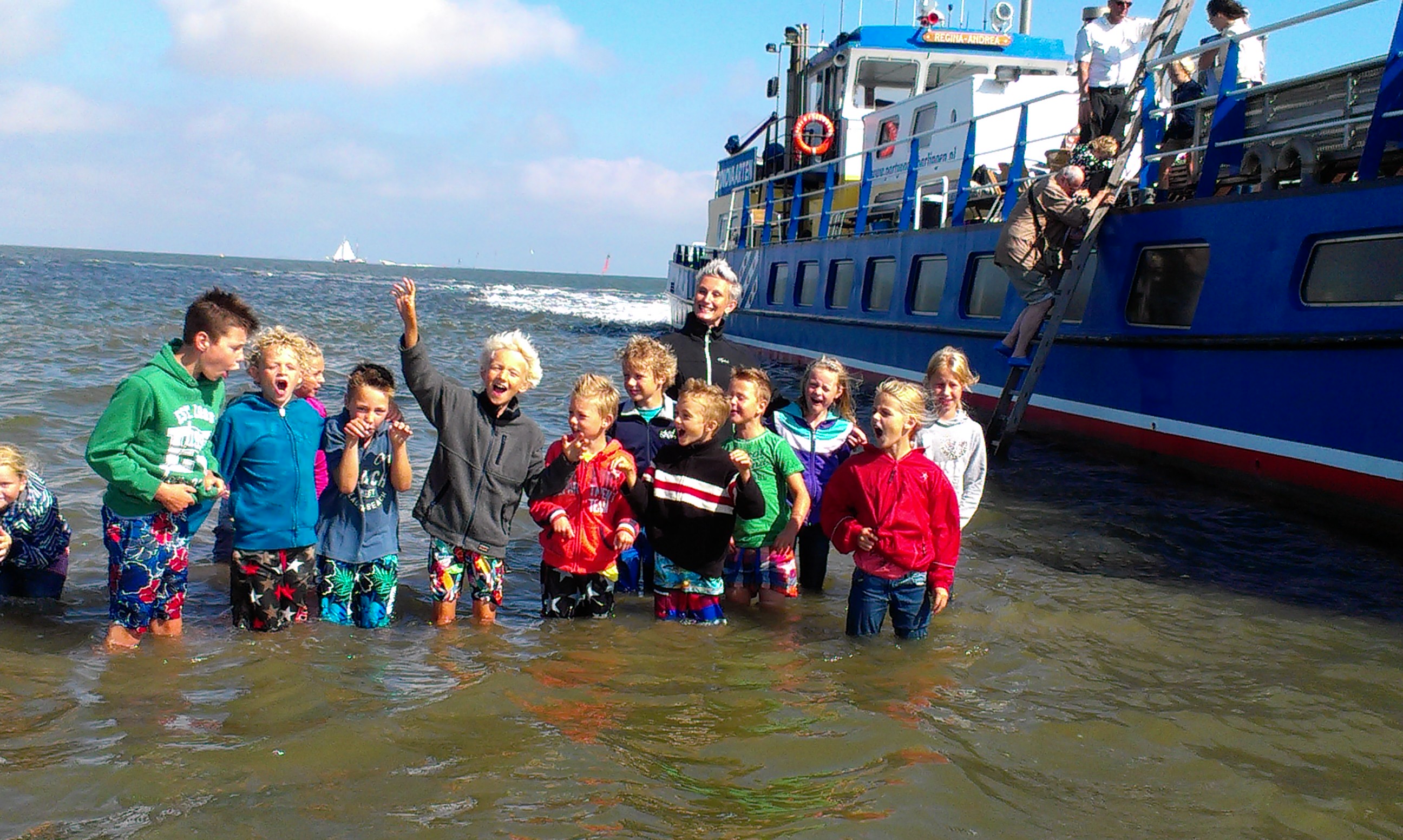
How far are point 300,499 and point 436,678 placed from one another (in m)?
0.95

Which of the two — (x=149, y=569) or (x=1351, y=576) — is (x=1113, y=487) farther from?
(x=149, y=569)

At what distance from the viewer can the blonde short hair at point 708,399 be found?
15.4 feet

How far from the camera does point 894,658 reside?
460 cm

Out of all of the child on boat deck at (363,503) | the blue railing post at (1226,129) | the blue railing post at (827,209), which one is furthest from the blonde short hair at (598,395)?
the blue railing post at (827,209)

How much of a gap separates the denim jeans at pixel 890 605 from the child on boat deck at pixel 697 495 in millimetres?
544

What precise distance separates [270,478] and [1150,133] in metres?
8.45

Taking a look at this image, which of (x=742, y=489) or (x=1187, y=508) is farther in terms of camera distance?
(x=1187, y=508)

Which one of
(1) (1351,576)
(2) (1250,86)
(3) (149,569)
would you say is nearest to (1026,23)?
(2) (1250,86)

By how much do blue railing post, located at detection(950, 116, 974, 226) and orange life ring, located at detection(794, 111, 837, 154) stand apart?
19.2ft

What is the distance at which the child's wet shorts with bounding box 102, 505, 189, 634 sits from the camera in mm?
4293

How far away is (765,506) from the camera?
477 cm

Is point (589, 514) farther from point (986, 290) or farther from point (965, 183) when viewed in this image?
point (965, 183)

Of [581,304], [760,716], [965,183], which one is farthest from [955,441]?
[581,304]

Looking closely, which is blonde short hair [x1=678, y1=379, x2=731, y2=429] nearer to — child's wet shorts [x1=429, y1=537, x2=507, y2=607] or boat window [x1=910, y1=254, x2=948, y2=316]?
child's wet shorts [x1=429, y1=537, x2=507, y2=607]
